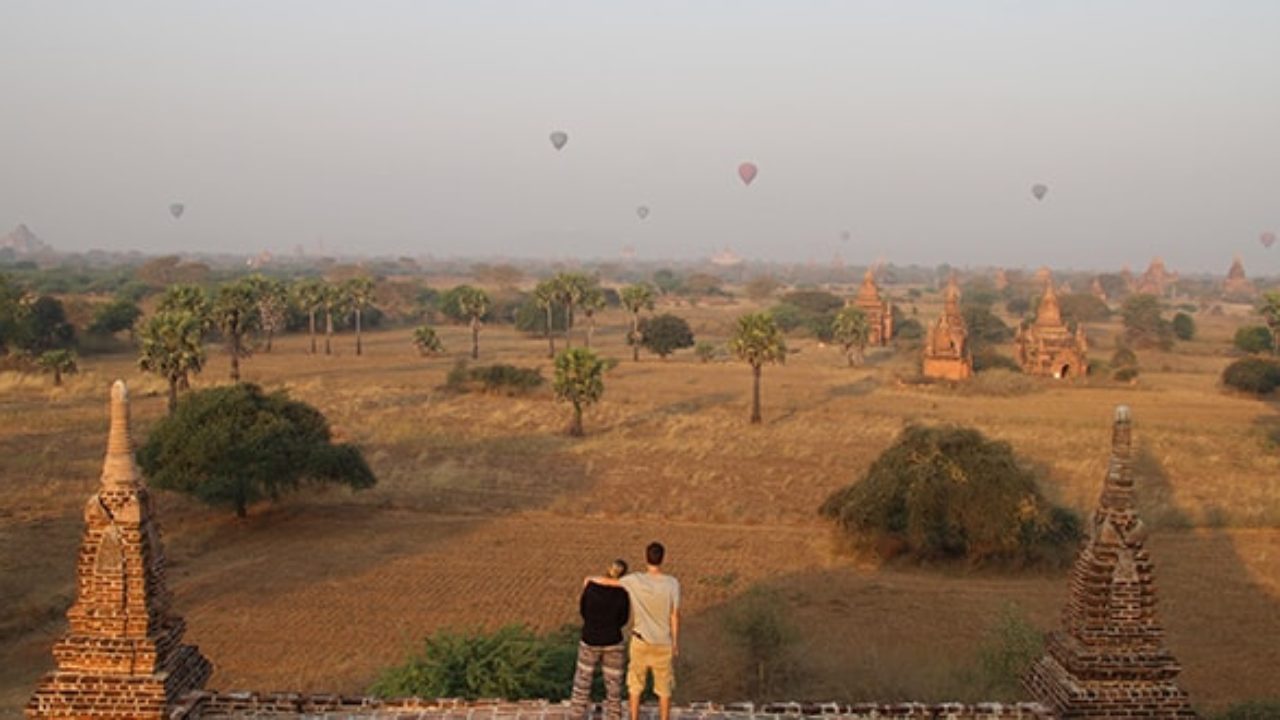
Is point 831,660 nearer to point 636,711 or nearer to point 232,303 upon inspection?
point 636,711

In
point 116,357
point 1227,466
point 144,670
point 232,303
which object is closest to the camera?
point 144,670

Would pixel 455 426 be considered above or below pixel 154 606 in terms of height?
below

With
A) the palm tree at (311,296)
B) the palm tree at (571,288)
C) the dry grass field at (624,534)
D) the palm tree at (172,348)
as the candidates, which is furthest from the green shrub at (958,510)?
the palm tree at (311,296)

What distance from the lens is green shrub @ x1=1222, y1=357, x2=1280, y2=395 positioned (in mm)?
51844

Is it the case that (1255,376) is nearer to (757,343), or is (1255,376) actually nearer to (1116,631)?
(757,343)

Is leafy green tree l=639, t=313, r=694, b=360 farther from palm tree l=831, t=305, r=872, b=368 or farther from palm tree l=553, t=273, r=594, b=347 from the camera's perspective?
palm tree l=831, t=305, r=872, b=368

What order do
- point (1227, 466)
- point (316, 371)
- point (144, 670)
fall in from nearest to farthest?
point (144, 670)
point (1227, 466)
point (316, 371)

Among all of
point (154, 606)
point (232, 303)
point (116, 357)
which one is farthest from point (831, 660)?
point (116, 357)

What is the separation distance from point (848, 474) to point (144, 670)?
88.4 ft

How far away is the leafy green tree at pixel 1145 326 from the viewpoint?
84875mm

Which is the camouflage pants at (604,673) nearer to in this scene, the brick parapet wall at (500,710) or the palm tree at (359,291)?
the brick parapet wall at (500,710)

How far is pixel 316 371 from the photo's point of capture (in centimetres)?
5794

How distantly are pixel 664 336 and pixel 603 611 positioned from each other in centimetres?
6356

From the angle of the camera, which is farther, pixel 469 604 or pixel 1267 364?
pixel 1267 364
